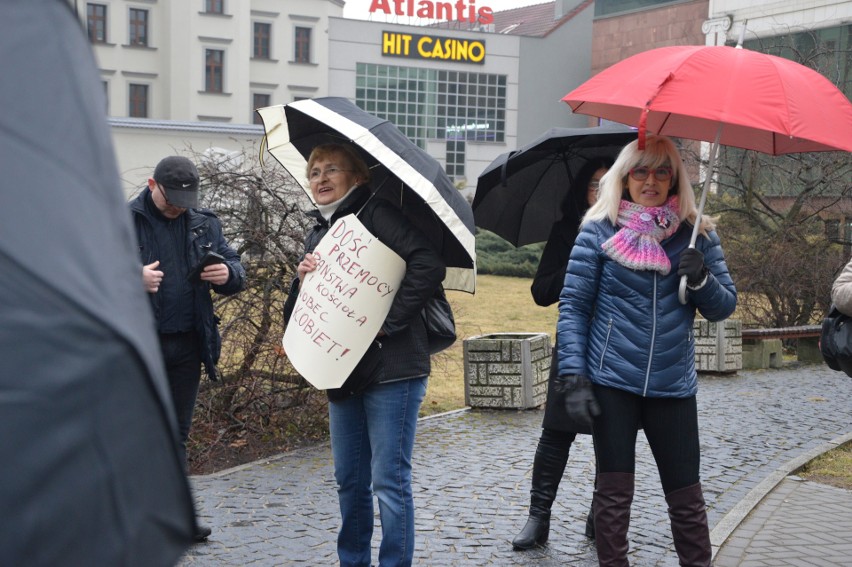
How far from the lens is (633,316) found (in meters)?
4.42

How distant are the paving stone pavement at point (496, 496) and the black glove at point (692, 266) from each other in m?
1.82

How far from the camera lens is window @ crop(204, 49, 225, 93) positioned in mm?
58625

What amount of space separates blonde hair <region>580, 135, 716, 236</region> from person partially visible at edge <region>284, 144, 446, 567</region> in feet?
2.38

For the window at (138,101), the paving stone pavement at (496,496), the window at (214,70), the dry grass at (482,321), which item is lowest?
the dry grass at (482,321)

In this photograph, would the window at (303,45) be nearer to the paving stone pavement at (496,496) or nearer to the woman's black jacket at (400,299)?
the paving stone pavement at (496,496)

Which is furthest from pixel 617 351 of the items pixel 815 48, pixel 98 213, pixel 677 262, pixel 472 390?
pixel 815 48

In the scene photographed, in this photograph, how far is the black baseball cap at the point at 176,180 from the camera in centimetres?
513

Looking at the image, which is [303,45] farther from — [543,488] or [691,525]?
[691,525]

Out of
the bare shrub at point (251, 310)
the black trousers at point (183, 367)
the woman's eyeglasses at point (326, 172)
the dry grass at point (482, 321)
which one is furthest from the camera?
the dry grass at point (482, 321)

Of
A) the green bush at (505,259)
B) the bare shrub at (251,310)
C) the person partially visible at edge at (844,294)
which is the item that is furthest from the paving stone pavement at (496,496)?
the green bush at (505,259)

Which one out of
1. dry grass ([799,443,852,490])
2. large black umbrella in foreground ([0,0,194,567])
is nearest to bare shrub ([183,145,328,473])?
dry grass ([799,443,852,490])

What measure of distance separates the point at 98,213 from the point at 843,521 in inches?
239

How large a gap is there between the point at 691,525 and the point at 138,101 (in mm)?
58445

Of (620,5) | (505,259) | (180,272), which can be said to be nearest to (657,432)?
(180,272)
